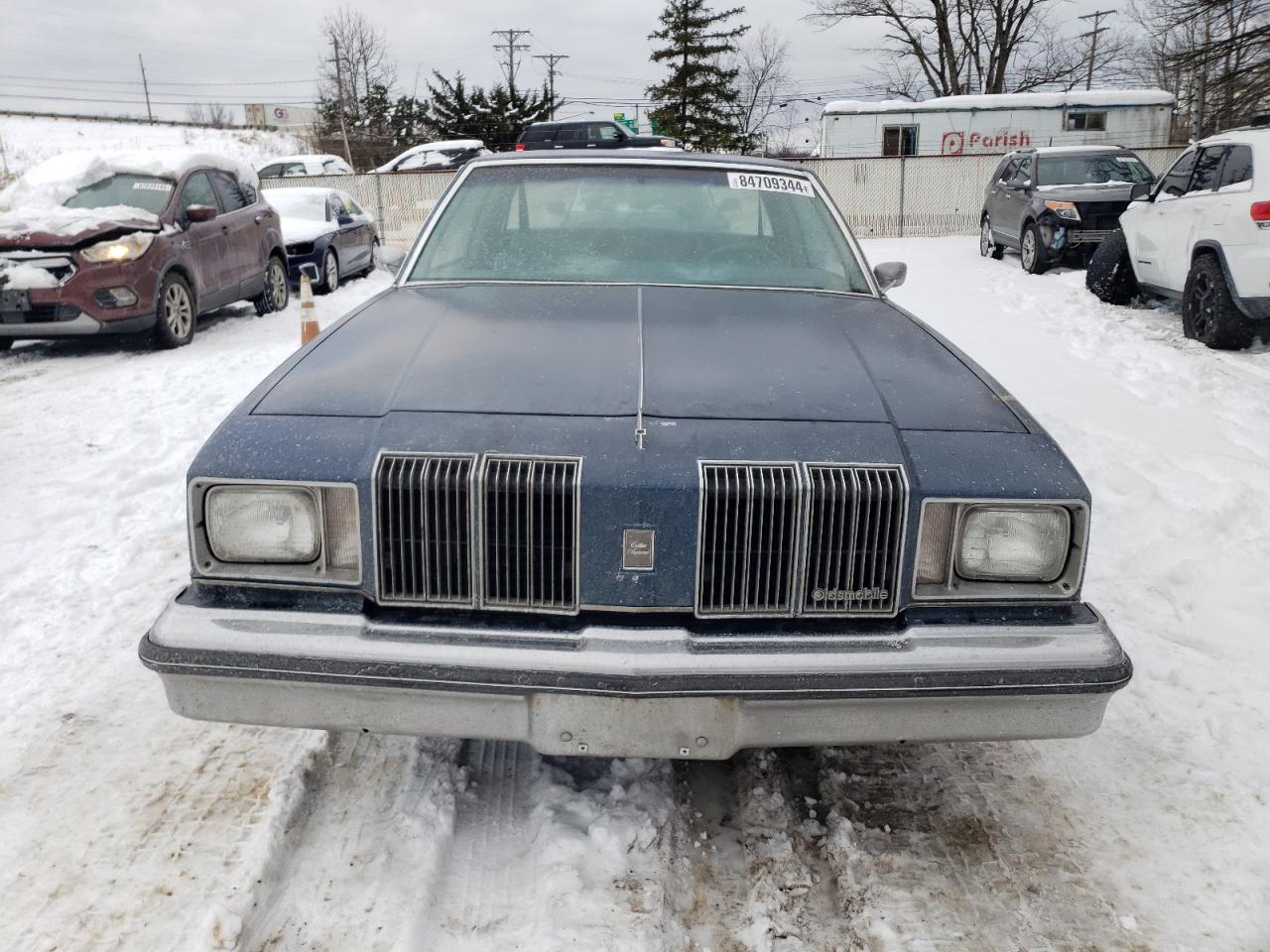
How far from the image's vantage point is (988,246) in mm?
15969

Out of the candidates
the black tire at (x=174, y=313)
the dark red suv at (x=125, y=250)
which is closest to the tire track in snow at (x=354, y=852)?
the dark red suv at (x=125, y=250)

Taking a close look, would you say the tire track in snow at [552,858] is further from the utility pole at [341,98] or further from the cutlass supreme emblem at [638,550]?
the utility pole at [341,98]

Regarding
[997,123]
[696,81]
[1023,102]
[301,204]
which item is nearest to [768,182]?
[301,204]

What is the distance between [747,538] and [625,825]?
85cm

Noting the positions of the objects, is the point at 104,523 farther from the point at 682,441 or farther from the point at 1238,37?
the point at 1238,37

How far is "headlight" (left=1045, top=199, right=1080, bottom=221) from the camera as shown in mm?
12953

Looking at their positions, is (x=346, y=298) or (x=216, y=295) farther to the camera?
(x=346, y=298)

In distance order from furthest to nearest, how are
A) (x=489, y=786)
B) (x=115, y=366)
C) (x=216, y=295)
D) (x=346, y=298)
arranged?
1. (x=346, y=298)
2. (x=216, y=295)
3. (x=115, y=366)
4. (x=489, y=786)

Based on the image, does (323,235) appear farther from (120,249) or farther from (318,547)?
(318,547)

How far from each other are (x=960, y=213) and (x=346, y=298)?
49.4 feet

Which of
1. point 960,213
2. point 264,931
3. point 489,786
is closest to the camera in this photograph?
point 264,931

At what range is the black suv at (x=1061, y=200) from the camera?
1300cm

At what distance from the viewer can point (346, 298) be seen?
1198cm

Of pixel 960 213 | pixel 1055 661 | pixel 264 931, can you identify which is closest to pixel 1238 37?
pixel 960 213
